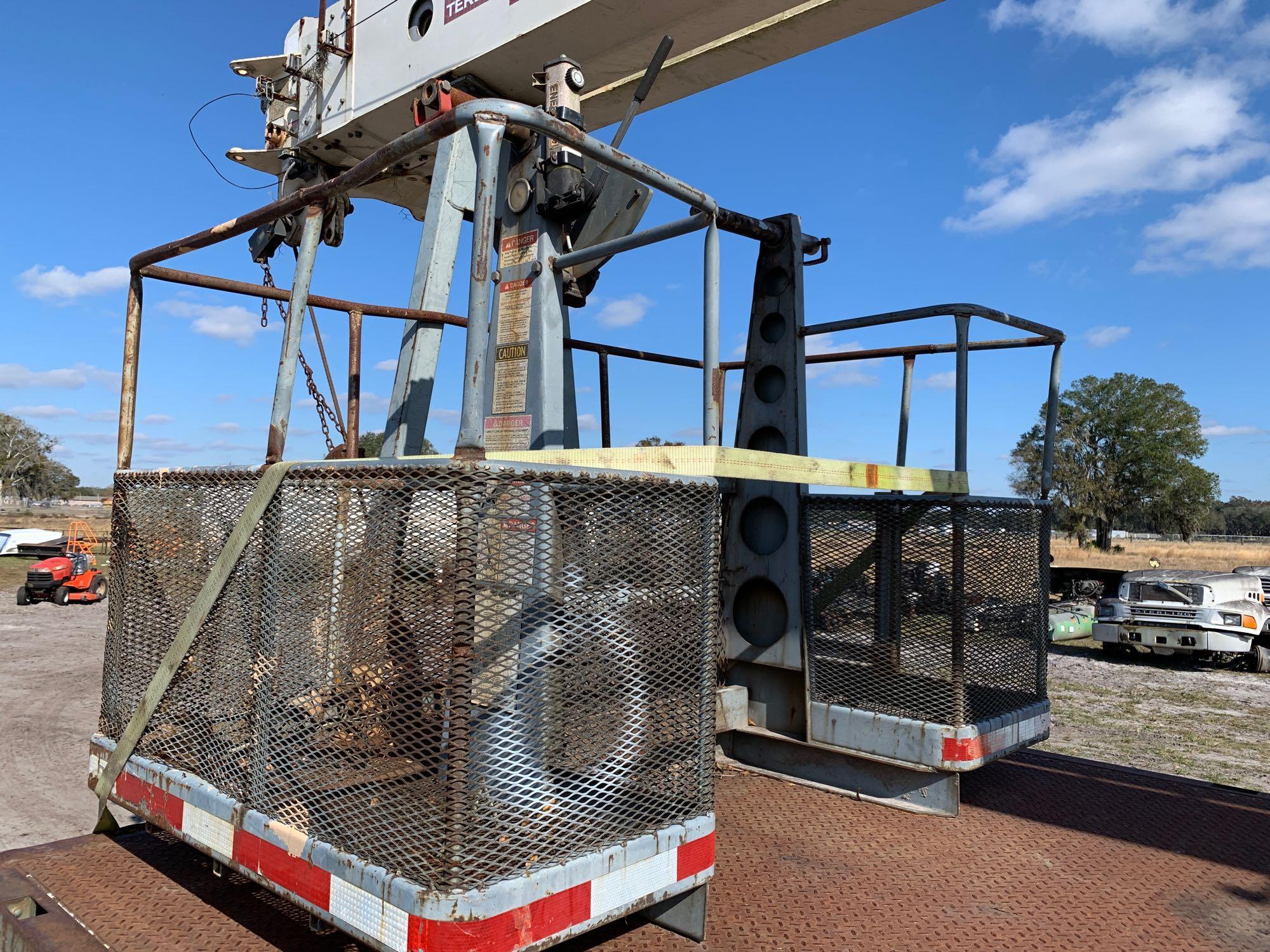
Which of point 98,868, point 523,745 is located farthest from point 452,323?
point 98,868

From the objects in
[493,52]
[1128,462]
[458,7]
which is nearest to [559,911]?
[493,52]

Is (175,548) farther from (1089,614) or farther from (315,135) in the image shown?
(1089,614)

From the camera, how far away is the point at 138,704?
9.27ft

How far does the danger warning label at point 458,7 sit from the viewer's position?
4.23 metres

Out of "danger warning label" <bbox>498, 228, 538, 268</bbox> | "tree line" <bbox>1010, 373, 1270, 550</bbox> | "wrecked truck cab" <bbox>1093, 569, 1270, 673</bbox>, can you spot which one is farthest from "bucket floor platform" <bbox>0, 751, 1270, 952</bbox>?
"tree line" <bbox>1010, 373, 1270, 550</bbox>

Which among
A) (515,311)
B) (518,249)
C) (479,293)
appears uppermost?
(518,249)

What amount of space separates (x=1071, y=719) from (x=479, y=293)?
26.2ft

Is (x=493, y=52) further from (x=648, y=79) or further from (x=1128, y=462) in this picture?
(x=1128, y=462)

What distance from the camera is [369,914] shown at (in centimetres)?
199

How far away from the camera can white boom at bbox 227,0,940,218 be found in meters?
3.81

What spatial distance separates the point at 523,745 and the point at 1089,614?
14361 mm

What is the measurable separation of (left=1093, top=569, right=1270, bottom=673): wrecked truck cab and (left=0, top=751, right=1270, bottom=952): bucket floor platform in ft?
27.6

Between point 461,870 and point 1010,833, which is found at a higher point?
point 461,870

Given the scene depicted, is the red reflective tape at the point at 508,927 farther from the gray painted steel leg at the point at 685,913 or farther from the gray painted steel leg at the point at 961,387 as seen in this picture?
the gray painted steel leg at the point at 961,387
